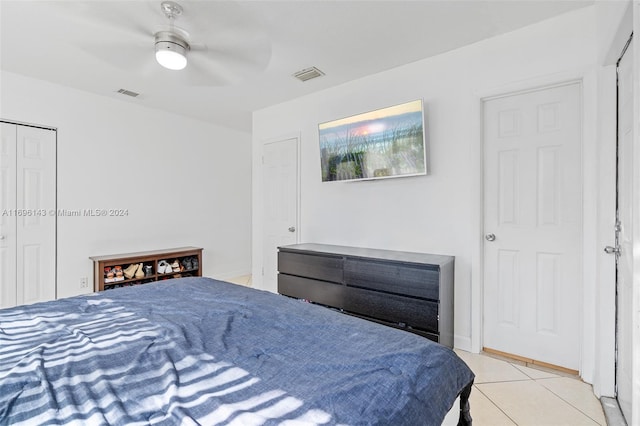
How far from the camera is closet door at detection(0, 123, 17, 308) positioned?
10.7 feet

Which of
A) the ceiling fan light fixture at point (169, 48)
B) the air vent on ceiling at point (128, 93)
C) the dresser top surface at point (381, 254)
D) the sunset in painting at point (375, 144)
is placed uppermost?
the air vent on ceiling at point (128, 93)

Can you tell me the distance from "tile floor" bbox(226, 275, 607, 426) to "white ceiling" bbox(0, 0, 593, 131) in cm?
257

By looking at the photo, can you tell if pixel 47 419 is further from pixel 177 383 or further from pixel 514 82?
pixel 514 82

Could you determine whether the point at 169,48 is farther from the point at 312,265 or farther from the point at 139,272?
the point at 139,272

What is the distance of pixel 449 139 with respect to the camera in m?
2.82

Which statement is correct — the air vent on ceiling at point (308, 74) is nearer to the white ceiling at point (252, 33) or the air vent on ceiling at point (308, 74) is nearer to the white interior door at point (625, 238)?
the white ceiling at point (252, 33)

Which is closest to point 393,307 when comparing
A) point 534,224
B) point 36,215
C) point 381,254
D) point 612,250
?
point 381,254

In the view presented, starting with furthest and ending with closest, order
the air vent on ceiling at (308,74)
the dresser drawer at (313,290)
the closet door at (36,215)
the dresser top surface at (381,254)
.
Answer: the closet door at (36,215) < the air vent on ceiling at (308,74) < the dresser drawer at (313,290) < the dresser top surface at (381,254)

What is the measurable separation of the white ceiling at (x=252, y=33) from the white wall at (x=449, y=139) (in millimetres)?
127

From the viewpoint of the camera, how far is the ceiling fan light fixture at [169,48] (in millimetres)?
2025

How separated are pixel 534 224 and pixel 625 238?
2.40ft

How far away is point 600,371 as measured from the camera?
2.00 meters

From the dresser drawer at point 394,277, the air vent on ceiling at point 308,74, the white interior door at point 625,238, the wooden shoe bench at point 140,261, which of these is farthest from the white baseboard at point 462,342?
the wooden shoe bench at point 140,261

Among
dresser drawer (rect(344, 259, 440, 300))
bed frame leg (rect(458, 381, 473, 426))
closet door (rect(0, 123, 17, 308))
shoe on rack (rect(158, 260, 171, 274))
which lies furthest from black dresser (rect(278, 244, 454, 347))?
closet door (rect(0, 123, 17, 308))
